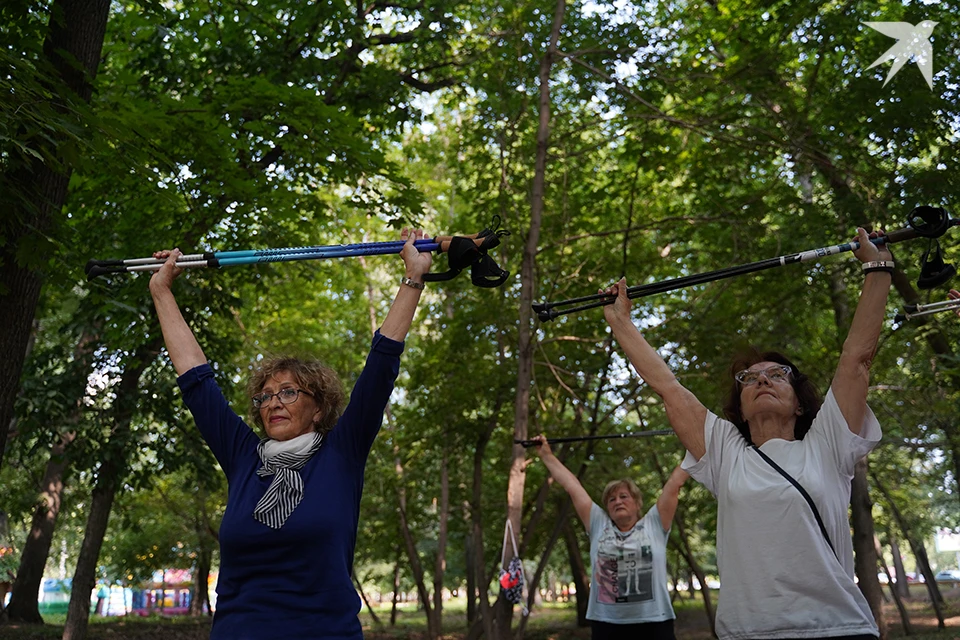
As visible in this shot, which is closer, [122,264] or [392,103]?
[122,264]

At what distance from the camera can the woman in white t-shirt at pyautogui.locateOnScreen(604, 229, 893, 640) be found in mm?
2525

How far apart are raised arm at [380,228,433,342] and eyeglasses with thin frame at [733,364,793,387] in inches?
45.5

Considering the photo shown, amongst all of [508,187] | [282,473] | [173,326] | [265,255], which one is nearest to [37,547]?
[508,187]

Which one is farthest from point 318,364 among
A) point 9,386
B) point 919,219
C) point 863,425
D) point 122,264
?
point 9,386

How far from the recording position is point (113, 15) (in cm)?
955

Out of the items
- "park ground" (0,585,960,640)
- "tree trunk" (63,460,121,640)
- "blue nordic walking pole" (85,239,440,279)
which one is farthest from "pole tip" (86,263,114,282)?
"park ground" (0,585,960,640)

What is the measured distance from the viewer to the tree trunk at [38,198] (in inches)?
199

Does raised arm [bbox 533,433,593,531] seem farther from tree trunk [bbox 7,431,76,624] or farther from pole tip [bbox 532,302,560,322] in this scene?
tree trunk [bbox 7,431,76,624]

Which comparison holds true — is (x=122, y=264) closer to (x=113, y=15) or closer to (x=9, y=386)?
(x=9, y=386)

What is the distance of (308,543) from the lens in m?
2.53

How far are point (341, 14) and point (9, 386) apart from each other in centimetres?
573

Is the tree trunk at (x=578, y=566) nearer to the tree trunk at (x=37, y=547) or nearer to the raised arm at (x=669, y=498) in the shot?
the tree trunk at (x=37, y=547)

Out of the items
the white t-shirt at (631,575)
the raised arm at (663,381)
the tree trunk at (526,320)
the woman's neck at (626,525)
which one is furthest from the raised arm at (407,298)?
the tree trunk at (526,320)

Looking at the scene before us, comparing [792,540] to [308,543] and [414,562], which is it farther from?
[414,562]
